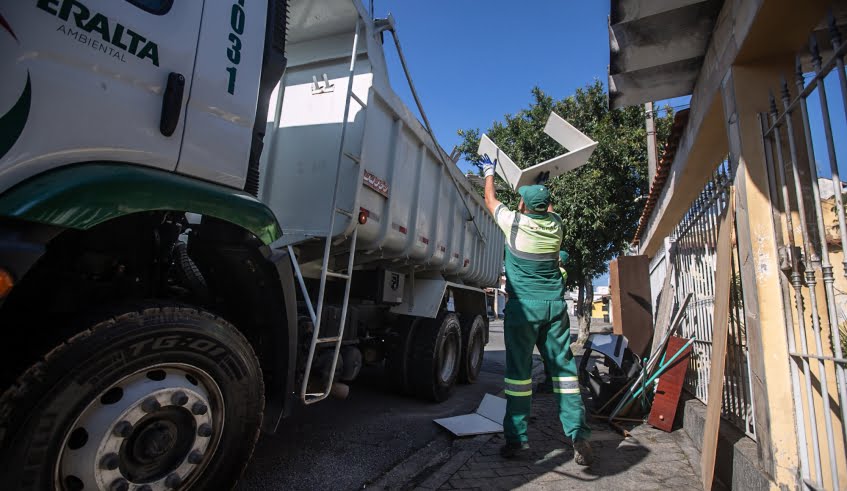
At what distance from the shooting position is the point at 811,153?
6.27 feet

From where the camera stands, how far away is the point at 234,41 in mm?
2184

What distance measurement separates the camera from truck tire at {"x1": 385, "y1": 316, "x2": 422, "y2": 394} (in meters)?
4.77

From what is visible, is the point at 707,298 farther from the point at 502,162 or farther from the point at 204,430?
the point at 204,430

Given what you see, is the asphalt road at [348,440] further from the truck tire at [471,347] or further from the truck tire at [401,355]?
the truck tire at [471,347]

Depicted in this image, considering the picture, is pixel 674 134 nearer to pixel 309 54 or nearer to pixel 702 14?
pixel 702 14

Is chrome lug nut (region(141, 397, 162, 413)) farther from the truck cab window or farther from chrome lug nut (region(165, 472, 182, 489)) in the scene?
the truck cab window

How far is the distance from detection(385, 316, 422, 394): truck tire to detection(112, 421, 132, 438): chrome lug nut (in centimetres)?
326

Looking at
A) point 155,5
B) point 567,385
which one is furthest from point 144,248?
point 567,385

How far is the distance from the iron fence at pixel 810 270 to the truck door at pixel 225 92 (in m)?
2.45

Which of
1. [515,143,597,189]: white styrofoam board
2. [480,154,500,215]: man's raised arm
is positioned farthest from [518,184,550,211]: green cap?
[515,143,597,189]: white styrofoam board

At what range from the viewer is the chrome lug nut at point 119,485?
1616mm

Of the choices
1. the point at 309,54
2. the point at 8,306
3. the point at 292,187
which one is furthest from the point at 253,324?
the point at 309,54

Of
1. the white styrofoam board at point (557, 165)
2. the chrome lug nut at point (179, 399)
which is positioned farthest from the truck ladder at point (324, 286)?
the white styrofoam board at point (557, 165)

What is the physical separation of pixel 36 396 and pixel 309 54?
2986 mm
